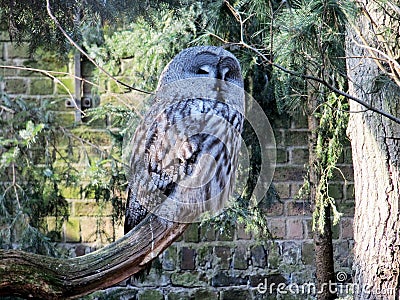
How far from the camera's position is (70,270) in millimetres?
1697

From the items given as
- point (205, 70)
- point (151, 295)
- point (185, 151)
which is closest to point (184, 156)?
point (185, 151)

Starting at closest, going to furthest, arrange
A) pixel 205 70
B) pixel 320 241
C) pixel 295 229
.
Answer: pixel 205 70 → pixel 320 241 → pixel 295 229

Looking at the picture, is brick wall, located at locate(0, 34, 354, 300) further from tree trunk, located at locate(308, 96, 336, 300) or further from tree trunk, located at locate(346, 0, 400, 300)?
tree trunk, located at locate(346, 0, 400, 300)

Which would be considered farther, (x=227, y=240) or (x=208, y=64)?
(x=227, y=240)

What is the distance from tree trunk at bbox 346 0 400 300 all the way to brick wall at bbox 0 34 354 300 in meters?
1.49

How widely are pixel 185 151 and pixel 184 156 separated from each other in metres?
0.02

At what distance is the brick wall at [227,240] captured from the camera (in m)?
4.25

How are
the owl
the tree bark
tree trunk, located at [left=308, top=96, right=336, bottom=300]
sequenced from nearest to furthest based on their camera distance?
the tree bark → the owl → tree trunk, located at [left=308, top=96, right=336, bottom=300]

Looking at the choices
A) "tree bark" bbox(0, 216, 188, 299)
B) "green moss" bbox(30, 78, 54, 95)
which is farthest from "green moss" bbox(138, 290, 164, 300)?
"tree bark" bbox(0, 216, 188, 299)

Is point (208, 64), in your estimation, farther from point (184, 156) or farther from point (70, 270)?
point (70, 270)

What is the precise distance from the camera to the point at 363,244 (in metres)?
2.71

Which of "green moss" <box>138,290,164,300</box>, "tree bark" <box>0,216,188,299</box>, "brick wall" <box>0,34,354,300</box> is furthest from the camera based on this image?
"green moss" <box>138,290,164,300</box>

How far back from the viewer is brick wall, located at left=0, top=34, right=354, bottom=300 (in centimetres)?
425

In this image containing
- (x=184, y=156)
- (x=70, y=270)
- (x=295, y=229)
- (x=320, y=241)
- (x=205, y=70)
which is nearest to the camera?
(x=70, y=270)
